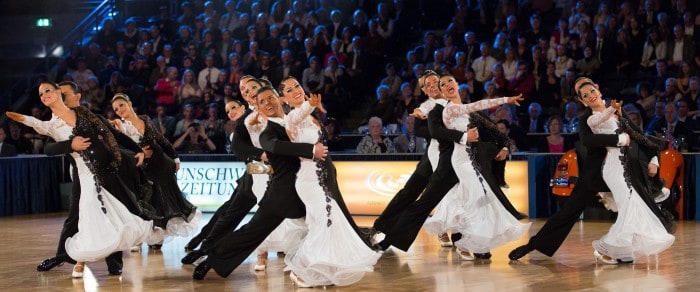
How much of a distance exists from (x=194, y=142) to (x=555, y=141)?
5.74 m

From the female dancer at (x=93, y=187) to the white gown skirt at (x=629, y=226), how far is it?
418 centimetres

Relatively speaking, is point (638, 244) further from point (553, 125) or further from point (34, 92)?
point (34, 92)

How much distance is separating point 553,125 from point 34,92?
10.6 meters

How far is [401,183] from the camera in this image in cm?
1634

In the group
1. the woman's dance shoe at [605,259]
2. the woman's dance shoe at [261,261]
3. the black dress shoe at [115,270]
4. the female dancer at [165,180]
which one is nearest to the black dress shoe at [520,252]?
the woman's dance shoe at [605,259]

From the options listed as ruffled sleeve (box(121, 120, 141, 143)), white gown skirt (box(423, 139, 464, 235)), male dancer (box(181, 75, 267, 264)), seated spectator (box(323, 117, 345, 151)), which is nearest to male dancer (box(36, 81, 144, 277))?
male dancer (box(181, 75, 267, 264))

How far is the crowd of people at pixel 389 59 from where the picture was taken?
17266mm

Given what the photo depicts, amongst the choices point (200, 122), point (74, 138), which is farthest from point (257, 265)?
point (200, 122)

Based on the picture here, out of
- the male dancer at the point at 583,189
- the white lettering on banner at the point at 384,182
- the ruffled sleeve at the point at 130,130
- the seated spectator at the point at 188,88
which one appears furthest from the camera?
the seated spectator at the point at 188,88

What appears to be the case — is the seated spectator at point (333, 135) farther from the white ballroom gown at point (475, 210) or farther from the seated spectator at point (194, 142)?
the white ballroom gown at point (475, 210)

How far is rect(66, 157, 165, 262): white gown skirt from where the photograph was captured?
1003cm

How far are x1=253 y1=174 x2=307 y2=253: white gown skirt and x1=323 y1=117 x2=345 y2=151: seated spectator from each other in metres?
5.74

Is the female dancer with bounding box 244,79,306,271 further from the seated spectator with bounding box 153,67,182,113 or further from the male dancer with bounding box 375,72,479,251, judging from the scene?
the seated spectator with bounding box 153,67,182,113

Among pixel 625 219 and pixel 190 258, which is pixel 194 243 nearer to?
pixel 190 258
